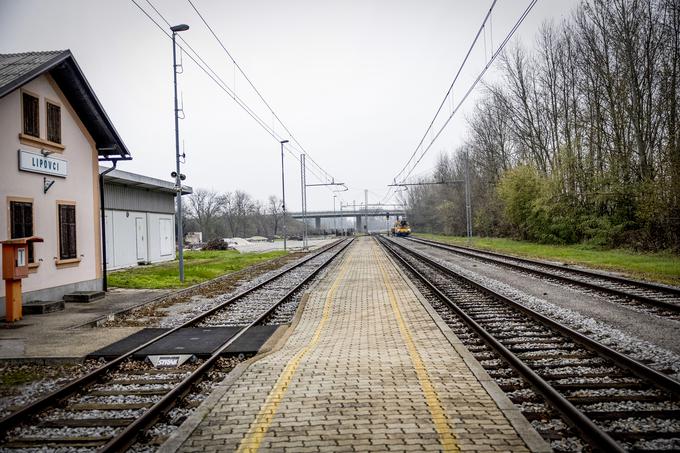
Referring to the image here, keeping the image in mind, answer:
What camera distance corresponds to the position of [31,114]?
13344mm

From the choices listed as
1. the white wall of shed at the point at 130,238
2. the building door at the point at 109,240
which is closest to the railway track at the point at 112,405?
the building door at the point at 109,240

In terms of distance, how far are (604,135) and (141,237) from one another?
29.1 m

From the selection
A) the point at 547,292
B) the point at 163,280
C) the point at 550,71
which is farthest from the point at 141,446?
the point at 550,71

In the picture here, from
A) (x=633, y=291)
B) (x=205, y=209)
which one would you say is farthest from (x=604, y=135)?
(x=205, y=209)

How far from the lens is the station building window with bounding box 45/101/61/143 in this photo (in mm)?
14131

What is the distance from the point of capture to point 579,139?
1320 inches

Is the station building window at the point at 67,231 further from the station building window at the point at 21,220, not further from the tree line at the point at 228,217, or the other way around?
the tree line at the point at 228,217

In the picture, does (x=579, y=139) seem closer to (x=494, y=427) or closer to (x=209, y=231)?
(x=494, y=427)

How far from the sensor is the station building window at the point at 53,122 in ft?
46.4

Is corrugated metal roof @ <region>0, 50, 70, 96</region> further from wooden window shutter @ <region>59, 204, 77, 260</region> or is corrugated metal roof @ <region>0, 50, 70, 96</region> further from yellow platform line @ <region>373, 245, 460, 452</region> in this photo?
yellow platform line @ <region>373, 245, 460, 452</region>

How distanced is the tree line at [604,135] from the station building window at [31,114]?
24682mm

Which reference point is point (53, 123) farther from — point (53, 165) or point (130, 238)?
point (130, 238)

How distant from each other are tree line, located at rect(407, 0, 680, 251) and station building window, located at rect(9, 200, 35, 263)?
2482 centimetres

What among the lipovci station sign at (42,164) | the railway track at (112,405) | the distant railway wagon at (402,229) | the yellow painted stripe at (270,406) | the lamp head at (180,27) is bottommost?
the railway track at (112,405)
